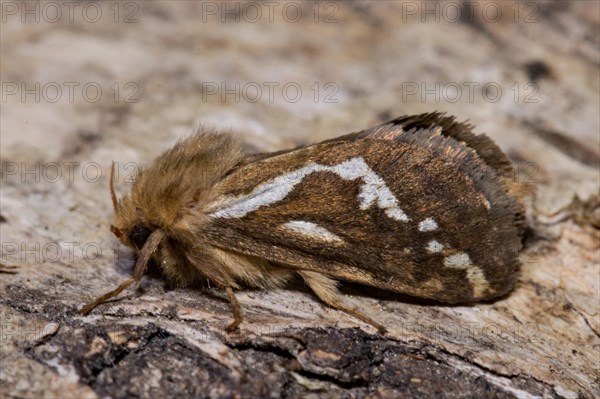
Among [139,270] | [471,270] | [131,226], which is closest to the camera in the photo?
[139,270]

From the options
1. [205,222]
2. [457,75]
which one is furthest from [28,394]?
[457,75]

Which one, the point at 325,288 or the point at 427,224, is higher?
the point at 427,224

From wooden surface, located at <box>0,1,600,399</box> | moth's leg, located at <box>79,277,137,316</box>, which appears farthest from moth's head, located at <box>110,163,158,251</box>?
moth's leg, located at <box>79,277,137,316</box>

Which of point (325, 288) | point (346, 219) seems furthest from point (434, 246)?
point (325, 288)

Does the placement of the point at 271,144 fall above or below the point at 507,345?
above

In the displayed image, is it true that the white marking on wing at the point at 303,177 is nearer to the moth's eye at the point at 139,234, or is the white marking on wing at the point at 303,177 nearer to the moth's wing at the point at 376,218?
the moth's wing at the point at 376,218

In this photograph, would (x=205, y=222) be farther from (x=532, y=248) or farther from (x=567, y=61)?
(x=567, y=61)

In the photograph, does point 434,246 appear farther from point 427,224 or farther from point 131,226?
point 131,226
